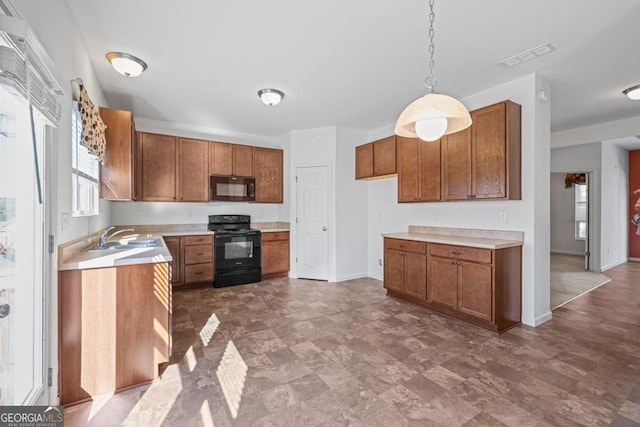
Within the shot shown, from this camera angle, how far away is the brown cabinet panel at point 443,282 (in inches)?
126

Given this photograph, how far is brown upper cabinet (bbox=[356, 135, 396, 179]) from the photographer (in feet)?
14.5

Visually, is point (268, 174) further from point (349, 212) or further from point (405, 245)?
point (405, 245)

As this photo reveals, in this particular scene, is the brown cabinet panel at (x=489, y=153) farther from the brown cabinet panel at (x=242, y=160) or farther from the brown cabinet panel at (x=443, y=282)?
the brown cabinet panel at (x=242, y=160)

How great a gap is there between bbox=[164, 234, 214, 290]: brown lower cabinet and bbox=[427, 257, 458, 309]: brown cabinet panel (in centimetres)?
328

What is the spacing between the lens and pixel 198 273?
450 cm

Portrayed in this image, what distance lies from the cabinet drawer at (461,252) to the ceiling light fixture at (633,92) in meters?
2.78

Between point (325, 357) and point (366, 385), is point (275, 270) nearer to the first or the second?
point (325, 357)

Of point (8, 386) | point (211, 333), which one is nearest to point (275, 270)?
point (211, 333)

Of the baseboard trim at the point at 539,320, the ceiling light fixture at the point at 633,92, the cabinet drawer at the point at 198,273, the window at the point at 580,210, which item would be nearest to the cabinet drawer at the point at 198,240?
the cabinet drawer at the point at 198,273

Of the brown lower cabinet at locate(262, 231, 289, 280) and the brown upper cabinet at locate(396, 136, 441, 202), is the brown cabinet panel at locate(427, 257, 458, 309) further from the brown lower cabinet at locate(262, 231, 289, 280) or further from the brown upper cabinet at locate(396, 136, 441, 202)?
the brown lower cabinet at locate(262, 231, 289, 280)

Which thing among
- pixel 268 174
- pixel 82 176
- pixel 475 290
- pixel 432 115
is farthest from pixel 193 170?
pixel 475 290

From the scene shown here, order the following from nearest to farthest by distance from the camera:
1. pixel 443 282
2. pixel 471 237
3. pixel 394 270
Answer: pixel 443 282 < pixel 471 237 < pixel 394 270

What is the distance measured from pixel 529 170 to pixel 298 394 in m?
3.11

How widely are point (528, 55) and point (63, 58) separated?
3779 millimetres
